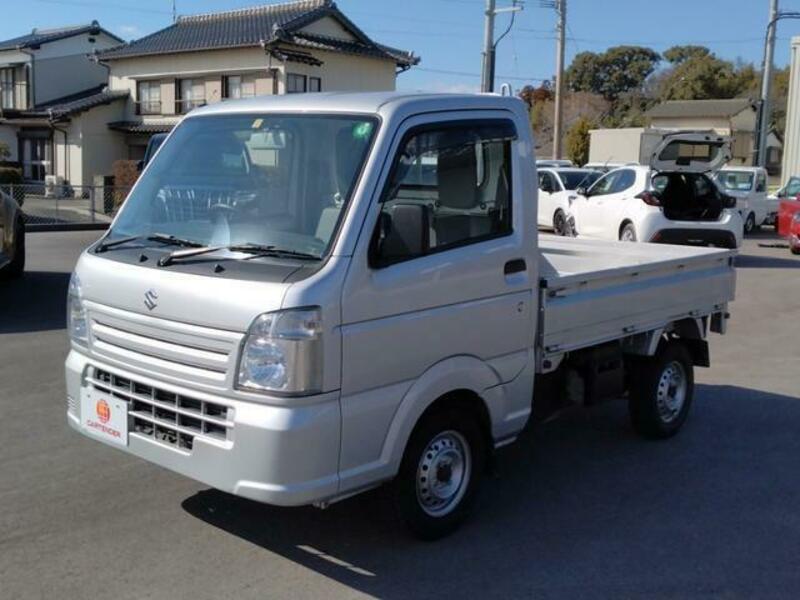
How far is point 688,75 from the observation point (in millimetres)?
74062

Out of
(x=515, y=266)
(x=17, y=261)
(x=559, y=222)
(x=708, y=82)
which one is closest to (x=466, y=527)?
(x=515, y=266)

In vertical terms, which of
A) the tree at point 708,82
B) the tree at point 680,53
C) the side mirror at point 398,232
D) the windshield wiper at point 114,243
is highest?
the tree at point 680,53

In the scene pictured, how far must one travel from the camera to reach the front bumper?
3.63 metres

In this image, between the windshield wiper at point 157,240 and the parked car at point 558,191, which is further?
the parked car at point 558,191

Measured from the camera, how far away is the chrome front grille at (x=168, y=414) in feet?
12.5

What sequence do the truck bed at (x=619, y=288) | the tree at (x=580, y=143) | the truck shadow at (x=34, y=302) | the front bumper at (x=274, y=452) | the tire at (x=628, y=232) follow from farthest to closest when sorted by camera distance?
the tree at (x=580, y=143)
the tire at (x=628, y=232)
the truck shadow at (x=34, y=302)
the truck bed at (x=619, y=288)
the front bumper at (x=274, y=452)

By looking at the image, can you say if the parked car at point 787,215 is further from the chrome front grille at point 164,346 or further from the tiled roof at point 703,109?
the tiled roof at point 703,109

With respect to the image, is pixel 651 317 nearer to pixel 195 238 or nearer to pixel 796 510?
pixel 796 510

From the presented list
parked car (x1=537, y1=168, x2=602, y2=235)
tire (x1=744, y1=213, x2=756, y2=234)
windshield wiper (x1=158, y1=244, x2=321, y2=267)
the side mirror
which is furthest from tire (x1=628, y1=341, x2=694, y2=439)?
tire (x1=744, y1=213, x2=756, y2=234)

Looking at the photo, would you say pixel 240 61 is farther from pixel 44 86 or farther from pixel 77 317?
pixel 77 317

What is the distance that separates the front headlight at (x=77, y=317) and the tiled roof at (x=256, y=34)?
1164 inches

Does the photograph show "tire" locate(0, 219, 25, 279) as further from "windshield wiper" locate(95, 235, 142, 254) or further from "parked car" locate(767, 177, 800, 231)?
"parked car" locate(767, 177, 800, 231)

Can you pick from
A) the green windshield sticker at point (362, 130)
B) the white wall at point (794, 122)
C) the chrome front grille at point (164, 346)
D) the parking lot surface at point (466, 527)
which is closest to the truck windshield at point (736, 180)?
the white wall at point (794, 122)

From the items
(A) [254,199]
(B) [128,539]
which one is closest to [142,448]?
(B) [128,539]
